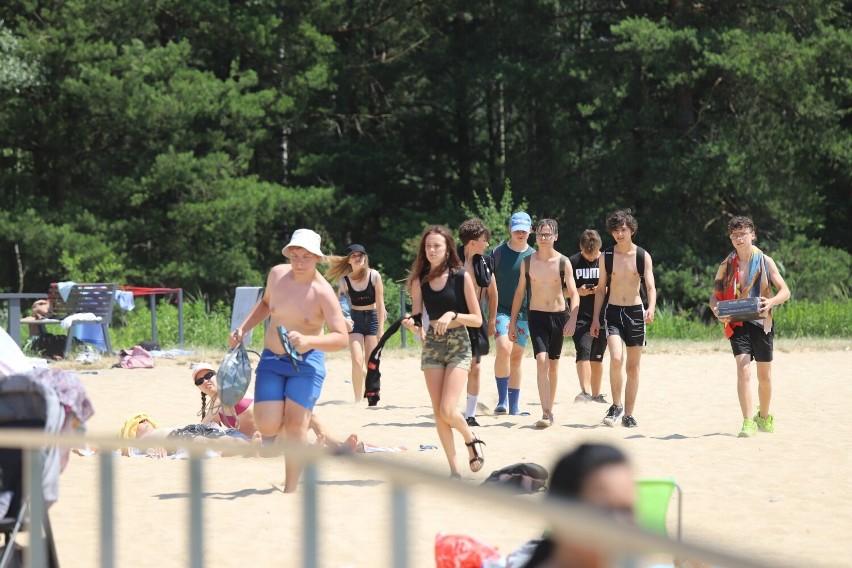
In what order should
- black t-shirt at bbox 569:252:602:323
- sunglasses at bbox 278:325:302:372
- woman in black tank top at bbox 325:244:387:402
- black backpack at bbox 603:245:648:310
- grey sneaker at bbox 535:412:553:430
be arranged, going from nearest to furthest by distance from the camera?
sunglasses at bbox 278:325:302:372, black backpack at bbox 603:245:648:310, grey sneaker at bbox 535:412:553:430, black t-shirt at bbox 569:252:602:323, woman in black tank top at bbox 325:244:387:402

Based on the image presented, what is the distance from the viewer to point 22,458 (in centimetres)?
470

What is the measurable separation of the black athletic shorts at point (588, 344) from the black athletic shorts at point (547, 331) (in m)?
0.92

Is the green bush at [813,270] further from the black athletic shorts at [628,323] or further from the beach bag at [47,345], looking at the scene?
the black athletic shorts at [628,323]

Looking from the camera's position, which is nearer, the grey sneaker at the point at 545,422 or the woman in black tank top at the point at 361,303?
the grey sneaker at the point at 545,422

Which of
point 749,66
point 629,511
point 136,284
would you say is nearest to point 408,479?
point 629,511

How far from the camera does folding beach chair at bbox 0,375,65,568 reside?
4.32 metres

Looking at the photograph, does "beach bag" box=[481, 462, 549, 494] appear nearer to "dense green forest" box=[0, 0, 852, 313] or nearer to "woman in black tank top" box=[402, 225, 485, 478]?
"woman in black tank top" box=[402, 225, 485, 478]

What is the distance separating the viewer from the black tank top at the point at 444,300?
8148 millimetres

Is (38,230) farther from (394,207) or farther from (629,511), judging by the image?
(629,511)

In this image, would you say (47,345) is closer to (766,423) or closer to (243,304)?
(243,304)

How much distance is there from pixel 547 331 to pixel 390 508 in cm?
851

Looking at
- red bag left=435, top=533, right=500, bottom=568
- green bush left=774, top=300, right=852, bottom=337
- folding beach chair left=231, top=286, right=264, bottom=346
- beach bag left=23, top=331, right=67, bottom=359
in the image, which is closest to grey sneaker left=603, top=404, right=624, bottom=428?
red bag left=435, top=533, right=500, bottom=568

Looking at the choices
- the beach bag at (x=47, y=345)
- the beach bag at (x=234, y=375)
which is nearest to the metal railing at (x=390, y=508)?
the beach bag at (x=234, y=375)

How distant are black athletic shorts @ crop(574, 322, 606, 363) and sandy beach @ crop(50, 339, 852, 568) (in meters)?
0.52
